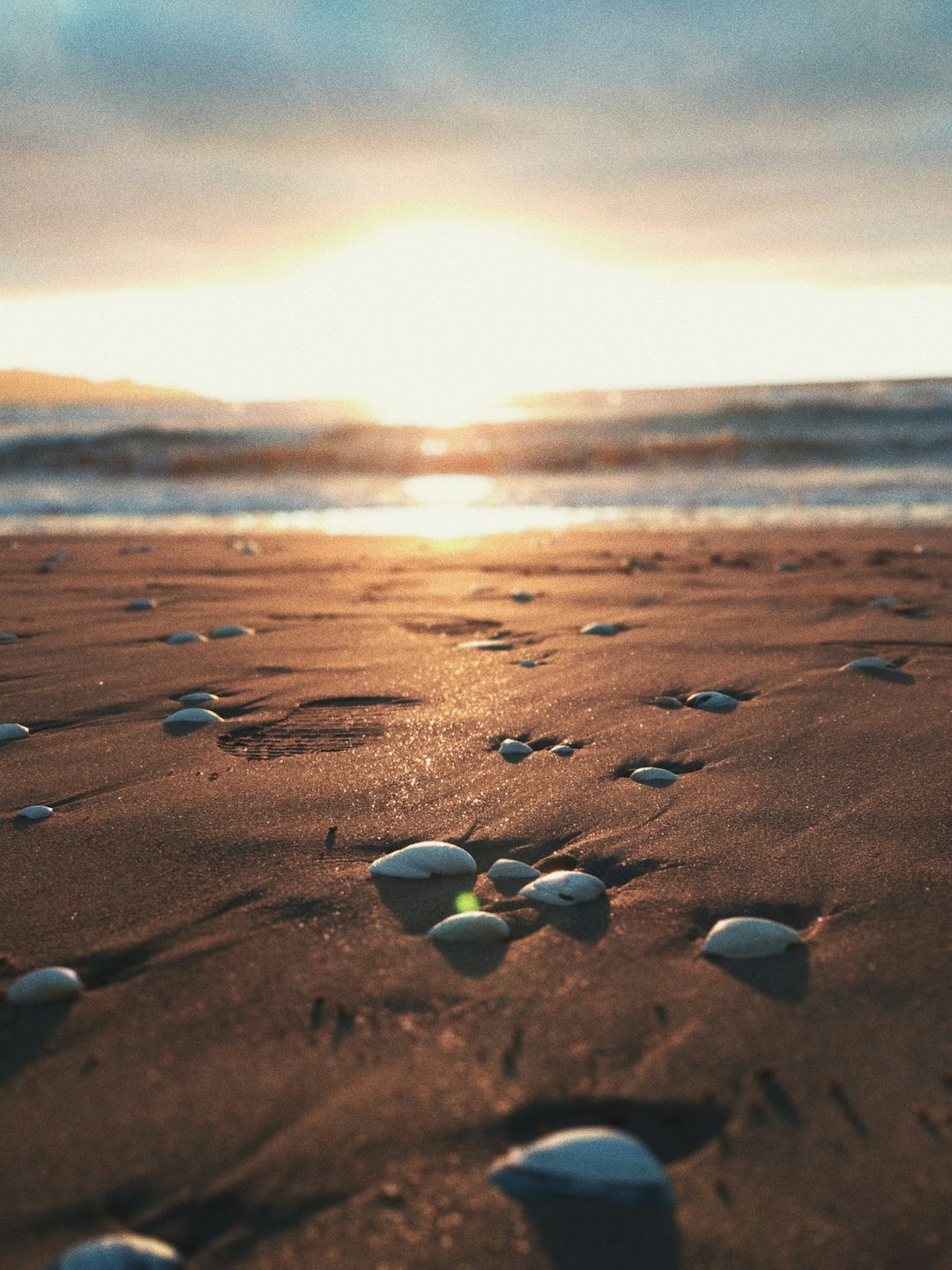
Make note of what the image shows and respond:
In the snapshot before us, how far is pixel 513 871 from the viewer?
2.07m

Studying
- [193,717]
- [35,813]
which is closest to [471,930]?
[35,813]

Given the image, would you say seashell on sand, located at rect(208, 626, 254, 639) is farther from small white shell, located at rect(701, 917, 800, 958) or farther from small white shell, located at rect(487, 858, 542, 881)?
small white shell, located at rect(701, 917, 800, 958)

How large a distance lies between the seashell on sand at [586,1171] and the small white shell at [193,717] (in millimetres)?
2105

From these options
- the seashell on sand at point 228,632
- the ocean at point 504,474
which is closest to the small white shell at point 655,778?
the seashell on sand at point 228,632

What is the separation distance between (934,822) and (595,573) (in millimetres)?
4103

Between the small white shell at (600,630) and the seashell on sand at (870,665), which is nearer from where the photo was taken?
the seashell on sand at (870,665)

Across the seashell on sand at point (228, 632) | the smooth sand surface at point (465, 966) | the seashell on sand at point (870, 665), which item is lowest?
the smooth sand surface at point (465, 966)

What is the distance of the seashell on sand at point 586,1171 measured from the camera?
1213 mm

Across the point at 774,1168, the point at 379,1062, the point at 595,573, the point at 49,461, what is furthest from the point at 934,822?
the point at 49,461

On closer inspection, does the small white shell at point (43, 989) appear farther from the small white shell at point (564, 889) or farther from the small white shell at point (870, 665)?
the small white shell at point (870, 665)

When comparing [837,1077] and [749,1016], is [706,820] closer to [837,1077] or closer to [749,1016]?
[749,1016]

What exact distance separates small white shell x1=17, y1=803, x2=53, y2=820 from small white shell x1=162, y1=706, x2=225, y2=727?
743 millimetres

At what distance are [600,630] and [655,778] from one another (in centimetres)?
180

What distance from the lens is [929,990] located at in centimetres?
166
